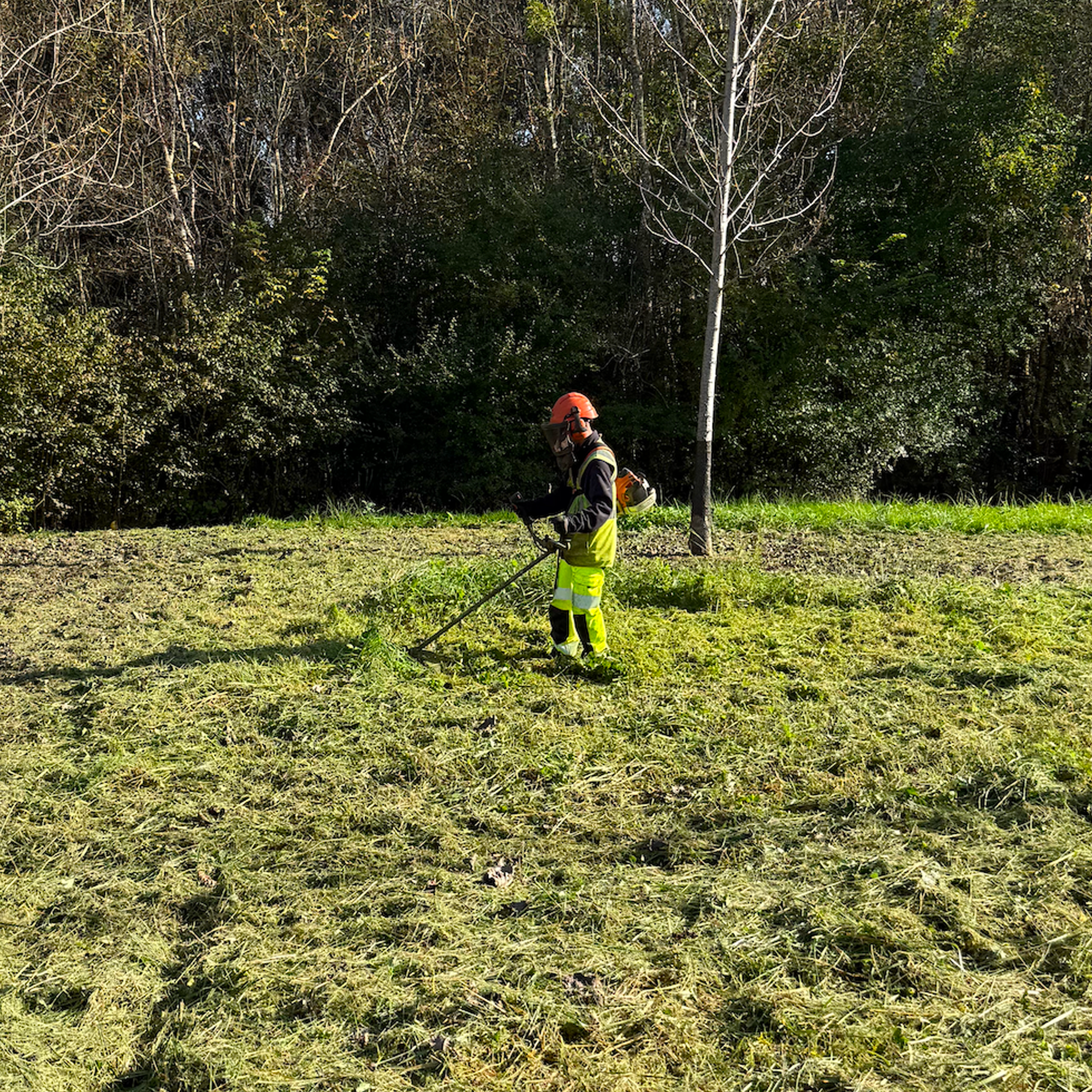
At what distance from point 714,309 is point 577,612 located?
13.8 ft

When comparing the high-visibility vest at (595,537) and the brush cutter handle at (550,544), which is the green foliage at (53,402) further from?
the high-visibility vest at (595,537)

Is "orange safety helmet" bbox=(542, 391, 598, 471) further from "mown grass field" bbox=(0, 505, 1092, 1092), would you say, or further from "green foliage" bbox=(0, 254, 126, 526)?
"green foliage" bbox=(0, 254, 126, 526)

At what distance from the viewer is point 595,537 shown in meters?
5.62

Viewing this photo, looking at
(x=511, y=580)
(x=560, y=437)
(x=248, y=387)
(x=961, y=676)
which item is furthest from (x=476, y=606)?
(x=248, y=387)

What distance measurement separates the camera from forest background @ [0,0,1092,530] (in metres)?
13.2

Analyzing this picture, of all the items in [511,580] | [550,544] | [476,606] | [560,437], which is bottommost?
[476,606]

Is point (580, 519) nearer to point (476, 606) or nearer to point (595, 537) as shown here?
point (595, 537)

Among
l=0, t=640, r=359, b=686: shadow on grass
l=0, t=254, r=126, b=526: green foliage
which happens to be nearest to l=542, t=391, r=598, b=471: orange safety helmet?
l=0, t=640, r=359, b=686: shadow on grass

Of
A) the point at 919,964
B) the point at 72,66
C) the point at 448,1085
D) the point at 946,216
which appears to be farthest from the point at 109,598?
the point at 946,216

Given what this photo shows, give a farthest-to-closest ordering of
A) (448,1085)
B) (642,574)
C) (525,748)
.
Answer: (642,574) < (525,748) < (448,1085)

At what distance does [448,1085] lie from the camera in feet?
8.50

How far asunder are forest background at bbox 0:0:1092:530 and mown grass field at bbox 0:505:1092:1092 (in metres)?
6.76

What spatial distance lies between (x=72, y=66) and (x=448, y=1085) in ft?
52.4

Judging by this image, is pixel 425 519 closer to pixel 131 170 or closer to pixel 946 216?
pixel 131 170
